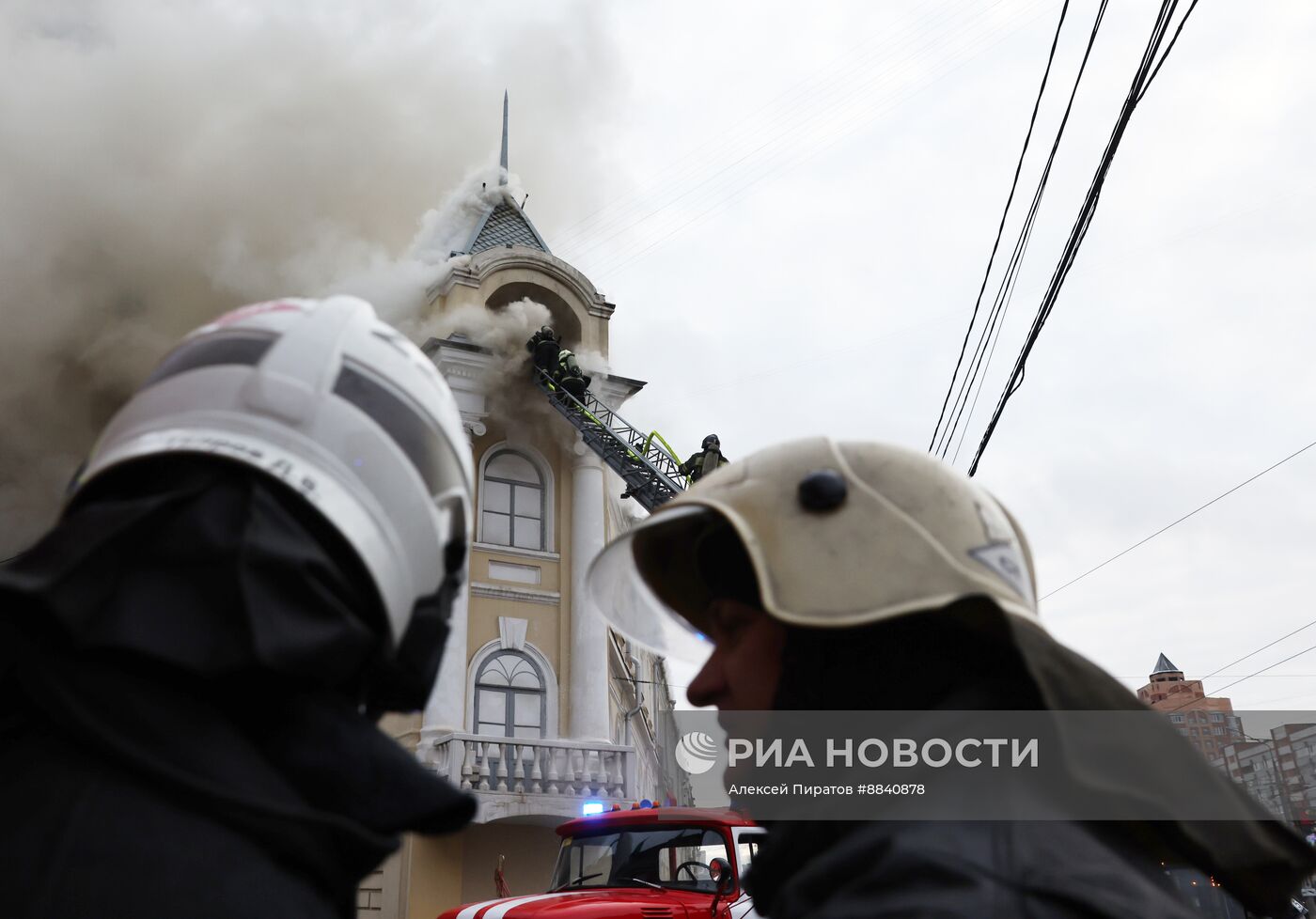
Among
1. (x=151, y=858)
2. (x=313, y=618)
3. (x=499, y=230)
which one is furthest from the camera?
(x=499, y=230)

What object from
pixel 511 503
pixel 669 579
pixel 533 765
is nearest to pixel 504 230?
pixel 511 503

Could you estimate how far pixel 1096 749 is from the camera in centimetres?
156

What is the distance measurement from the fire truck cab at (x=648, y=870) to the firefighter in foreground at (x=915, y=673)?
444 cm

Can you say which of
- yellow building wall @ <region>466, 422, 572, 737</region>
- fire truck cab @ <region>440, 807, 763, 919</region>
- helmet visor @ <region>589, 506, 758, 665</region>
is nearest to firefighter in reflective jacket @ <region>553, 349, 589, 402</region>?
yellow building wall @ <region>466, 422, 572, 737</region>

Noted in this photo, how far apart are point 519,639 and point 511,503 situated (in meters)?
2.43

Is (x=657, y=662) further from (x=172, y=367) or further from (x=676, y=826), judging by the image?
(x=172, y=367)

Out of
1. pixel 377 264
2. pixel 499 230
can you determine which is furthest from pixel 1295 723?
pixel 377 264

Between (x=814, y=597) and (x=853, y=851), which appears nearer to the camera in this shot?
(x=853, y=851)

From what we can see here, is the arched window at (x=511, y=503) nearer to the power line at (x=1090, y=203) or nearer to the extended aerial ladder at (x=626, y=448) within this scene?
the extended aerial ladder at (x=626, y=448)

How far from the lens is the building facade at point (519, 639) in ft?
47.0

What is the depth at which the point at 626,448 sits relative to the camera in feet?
55.0

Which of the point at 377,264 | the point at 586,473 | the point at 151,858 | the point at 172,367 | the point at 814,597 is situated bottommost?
the point at 151,858

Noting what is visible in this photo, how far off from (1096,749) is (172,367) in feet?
5.30

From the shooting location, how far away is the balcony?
14.0 meters
